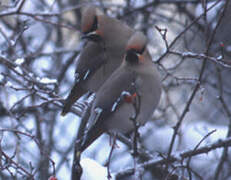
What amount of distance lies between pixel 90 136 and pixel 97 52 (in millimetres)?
992

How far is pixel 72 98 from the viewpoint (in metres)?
3.17

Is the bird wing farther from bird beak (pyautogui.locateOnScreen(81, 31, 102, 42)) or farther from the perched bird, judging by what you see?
bird beak (pyautogui.locateOnScreen(81, 31, 102, 42))

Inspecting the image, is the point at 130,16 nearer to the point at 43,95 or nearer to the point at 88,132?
the point at 43,95

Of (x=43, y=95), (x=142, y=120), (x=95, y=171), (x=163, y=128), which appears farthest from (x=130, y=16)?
(x=95, y=171)

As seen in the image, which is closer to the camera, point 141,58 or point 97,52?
point 141,58

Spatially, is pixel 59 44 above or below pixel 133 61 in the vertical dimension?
above

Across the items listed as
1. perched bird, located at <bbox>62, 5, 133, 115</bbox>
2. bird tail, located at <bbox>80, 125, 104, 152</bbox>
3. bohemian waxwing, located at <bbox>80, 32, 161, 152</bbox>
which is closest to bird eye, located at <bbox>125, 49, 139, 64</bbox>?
bohemian waxwing, located at <bbox>80, 32, 161, 152</bbox>

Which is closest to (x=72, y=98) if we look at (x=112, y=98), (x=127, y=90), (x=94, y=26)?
(x=112, y=98)

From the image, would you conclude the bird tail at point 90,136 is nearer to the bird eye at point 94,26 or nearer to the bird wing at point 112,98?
the bird wing at point 112,98

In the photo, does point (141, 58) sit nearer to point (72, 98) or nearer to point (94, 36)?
point (72, 98)

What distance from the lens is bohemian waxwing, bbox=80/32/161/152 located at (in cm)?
276

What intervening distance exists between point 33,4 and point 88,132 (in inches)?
139

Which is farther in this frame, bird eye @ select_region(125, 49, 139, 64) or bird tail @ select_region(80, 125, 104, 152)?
bird eye @ select_region(125, 49, 139, 64)

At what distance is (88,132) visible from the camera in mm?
2744
